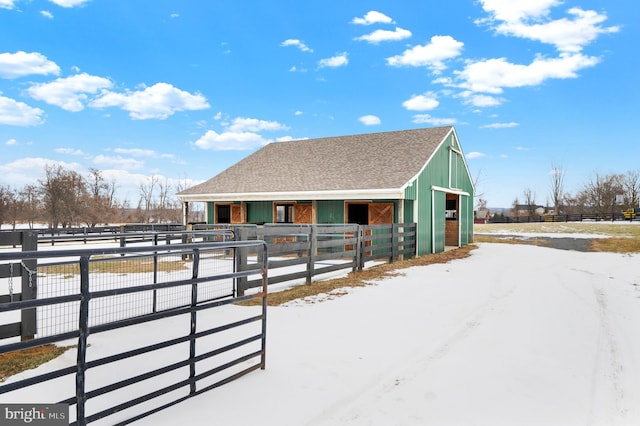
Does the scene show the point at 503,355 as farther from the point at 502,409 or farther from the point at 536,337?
the point at 502,409

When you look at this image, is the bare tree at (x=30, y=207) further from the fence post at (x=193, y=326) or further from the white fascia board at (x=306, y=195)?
the fence post at (x=193, y=326)

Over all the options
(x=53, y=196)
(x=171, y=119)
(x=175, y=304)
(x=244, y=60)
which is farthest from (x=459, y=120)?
(x=53, y=196)

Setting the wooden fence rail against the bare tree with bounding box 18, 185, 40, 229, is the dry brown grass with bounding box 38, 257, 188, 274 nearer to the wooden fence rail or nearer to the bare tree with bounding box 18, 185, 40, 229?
the wooden fence rail

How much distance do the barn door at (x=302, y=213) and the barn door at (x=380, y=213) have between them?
9.40 feet

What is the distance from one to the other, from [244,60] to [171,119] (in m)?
21.5

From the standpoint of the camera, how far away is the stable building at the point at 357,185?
16.0 metres

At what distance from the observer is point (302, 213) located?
18.0 meters

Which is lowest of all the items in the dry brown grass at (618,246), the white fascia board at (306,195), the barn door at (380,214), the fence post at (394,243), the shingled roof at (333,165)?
the dry brown grass at (618,246)

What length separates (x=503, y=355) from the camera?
4680 millimetres

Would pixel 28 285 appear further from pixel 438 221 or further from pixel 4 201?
pixel 4 201

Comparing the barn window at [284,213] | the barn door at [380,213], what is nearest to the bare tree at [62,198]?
the barn window at [284,213]

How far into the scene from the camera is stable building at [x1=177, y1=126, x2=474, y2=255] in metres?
16.0

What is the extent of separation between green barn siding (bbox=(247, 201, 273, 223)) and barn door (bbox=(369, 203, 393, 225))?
503cm

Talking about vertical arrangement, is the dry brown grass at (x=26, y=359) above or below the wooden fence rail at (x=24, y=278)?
below
